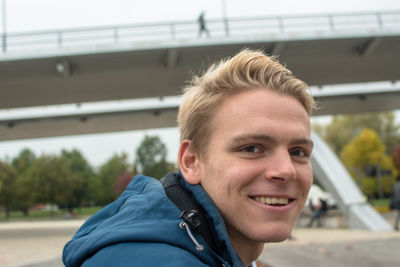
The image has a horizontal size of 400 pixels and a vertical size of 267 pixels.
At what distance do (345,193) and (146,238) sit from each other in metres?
15.5

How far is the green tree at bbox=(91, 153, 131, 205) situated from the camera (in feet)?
207

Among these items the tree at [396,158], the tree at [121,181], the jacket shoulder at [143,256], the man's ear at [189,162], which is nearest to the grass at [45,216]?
the tree at [121,181]

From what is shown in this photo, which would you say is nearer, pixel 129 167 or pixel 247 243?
pixel 247 243

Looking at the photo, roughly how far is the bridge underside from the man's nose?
11.7 m

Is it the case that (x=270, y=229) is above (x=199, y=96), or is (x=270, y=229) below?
below

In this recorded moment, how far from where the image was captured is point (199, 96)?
60.2 inches

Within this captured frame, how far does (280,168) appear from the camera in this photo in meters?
1.30

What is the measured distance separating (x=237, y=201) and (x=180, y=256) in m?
0.38

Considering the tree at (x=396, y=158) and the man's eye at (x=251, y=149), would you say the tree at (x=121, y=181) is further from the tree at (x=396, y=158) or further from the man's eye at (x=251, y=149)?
the man's eye at (x=251, y=149)

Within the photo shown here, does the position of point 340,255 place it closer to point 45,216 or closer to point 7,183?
point 7,183

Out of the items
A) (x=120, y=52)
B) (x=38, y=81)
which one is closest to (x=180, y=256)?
(x=120, y=52)

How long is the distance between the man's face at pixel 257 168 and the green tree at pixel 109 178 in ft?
207

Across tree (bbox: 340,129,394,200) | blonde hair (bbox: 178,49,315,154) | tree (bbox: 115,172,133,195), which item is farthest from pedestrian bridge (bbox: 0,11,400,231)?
tree (bbox: 115,172,133,195)

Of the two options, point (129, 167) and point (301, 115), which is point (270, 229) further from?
point (129, 167)
